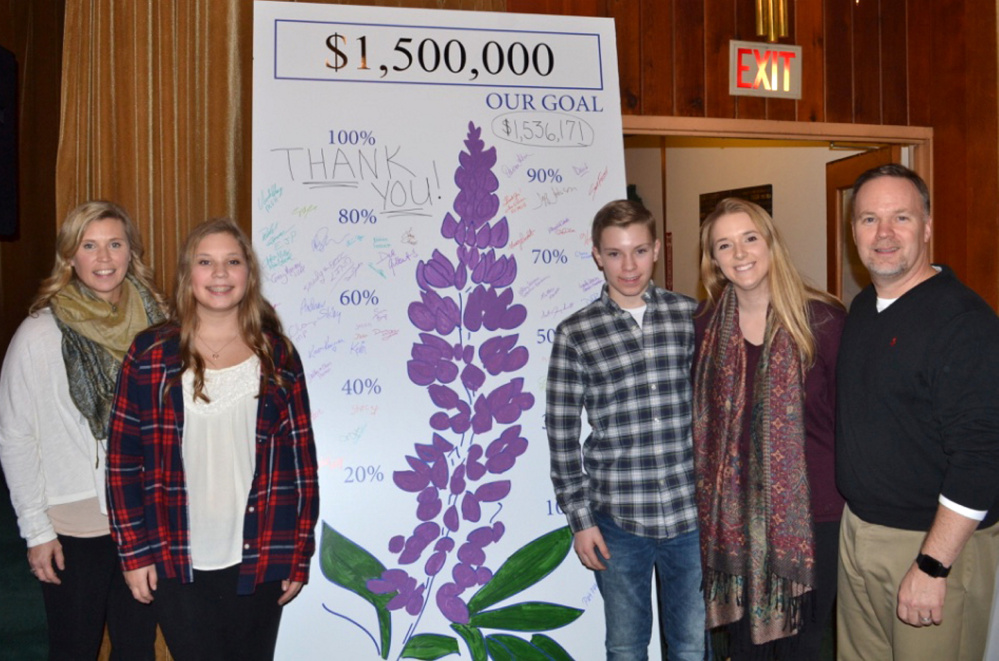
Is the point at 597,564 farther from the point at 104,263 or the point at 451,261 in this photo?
the point at 104,263

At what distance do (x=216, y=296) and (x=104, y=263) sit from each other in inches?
14.8

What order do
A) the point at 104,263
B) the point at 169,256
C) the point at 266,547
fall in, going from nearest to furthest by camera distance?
1. the point at 266,547
2. the point at 104,263
3. the point at 169,256

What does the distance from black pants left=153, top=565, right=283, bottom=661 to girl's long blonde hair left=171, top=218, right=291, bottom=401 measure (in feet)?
1.55

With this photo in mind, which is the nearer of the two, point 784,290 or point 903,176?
point 903,176

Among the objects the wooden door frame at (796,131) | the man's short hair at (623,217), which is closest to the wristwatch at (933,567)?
the man's short hair at (623,217)

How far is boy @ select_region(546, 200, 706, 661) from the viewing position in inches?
86.0

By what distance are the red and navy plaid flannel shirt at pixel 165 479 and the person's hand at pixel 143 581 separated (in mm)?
14

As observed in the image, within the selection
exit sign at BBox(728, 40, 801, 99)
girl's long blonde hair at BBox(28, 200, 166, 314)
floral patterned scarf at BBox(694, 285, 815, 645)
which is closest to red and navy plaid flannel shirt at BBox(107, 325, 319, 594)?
girl's long blonde hair at BBox(28, 200, 166, 314)

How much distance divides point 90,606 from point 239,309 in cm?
81

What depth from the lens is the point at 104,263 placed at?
2.06 metres

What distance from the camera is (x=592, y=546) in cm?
220

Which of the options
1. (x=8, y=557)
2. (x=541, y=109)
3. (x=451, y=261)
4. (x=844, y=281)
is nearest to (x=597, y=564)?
(x=451, y=261)

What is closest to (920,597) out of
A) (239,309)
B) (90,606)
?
(239,309)

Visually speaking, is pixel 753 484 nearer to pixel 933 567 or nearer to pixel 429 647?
pixel 933 567
